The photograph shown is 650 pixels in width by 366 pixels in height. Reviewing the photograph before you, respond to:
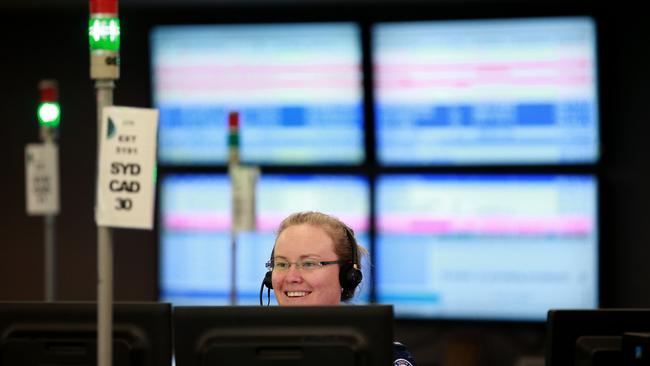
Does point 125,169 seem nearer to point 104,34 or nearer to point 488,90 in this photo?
point 104,34

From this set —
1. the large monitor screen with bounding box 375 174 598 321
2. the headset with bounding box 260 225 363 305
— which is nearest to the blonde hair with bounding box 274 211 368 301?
the headset with bounding box 260 225 363 305

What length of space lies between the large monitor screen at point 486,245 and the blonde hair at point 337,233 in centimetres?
382

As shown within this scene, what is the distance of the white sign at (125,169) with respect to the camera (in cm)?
281

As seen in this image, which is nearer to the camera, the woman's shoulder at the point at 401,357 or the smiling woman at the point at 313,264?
the woman's shoulder at the point at 401,357

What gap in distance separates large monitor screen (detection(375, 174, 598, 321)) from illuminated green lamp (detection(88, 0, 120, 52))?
4935 mm

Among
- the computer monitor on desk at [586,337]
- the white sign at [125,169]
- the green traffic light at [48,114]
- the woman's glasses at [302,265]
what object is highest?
the green traffic light at [48,114]

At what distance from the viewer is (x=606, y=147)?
746cm

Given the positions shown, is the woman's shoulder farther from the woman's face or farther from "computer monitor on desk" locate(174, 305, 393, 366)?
"computer monitor on desk" locate(174, 305, 393, 366)

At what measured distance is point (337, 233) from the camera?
3871 millimetres

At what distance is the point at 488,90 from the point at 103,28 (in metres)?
4.90

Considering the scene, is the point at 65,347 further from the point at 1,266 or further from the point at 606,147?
the point at 1,266

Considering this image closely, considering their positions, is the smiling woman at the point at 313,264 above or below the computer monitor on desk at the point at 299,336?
above

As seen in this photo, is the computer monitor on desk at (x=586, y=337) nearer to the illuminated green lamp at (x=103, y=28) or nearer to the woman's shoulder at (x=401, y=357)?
the woman's shoulder at (x=401, y=357)

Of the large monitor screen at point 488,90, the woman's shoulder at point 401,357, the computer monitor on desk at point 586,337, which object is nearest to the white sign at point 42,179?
the large monitor screen at point 488,90
